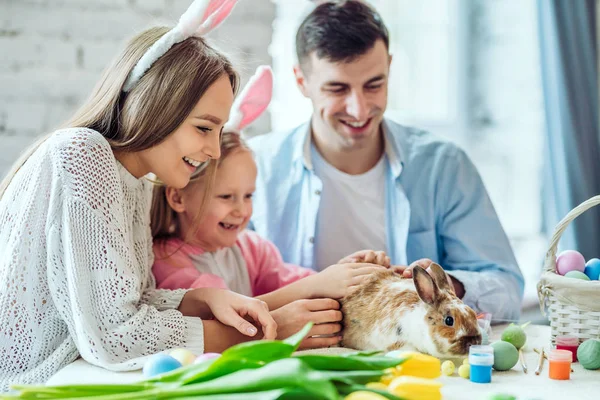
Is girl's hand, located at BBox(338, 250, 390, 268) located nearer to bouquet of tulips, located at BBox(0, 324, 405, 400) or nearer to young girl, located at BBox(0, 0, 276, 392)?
young girl, located at BBox(0, 0, 276, 392)

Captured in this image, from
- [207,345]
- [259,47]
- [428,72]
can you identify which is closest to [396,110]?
[428,72]

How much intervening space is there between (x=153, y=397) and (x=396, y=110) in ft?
7.86

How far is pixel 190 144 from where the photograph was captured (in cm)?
137

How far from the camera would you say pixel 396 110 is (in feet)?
10.0

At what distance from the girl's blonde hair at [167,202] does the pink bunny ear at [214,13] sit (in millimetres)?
345

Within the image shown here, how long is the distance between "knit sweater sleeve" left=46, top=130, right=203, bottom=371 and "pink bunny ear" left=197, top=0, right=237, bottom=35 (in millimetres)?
333

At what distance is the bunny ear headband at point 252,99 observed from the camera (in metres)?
1.70

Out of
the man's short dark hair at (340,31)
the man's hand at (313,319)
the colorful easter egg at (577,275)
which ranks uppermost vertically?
the man's short dark hair at (340,31)

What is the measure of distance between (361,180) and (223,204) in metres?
0.52

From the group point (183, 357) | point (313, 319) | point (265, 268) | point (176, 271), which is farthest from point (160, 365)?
point (265, 268)

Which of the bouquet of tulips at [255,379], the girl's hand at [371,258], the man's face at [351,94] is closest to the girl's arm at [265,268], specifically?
the girl's hand at [371,258]

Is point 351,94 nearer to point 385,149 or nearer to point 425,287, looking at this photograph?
point 385,149

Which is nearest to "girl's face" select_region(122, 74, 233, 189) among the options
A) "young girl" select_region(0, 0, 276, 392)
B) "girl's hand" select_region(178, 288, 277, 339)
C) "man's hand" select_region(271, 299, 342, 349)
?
"young girl" select_region(0, 0, 276, 392)

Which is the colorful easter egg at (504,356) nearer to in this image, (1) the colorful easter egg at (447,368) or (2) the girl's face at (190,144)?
(1) the colorful easter egg at (447,368)
